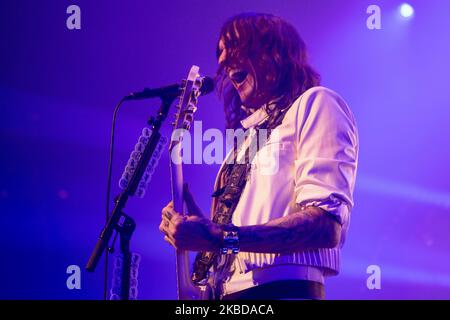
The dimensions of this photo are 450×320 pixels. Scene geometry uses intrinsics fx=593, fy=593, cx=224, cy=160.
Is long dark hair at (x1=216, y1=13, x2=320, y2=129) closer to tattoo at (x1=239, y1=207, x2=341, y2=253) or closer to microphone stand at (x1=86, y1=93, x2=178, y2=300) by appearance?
microphone stand at (x1=86, y1=93, x2=178, y2=300)

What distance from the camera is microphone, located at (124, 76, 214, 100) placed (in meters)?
2.29

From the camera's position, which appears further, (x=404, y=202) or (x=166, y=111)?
(x=404, y=202)

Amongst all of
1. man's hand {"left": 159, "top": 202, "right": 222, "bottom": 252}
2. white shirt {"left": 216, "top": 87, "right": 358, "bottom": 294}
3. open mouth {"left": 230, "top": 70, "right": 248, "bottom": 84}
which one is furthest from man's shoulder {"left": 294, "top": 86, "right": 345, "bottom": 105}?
man's hand {"left": 159, "top": 202, "right": 222, "bottom": 252}

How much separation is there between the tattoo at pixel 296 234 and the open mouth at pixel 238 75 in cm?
70

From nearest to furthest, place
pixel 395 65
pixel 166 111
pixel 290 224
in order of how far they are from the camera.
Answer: pixel 290 224 < pixel 166 111 < pixel 395 65

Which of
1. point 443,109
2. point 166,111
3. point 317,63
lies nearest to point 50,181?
point 166,111

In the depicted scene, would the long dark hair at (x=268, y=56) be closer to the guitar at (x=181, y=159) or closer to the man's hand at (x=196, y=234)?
the guitar at (x=181, y=159)

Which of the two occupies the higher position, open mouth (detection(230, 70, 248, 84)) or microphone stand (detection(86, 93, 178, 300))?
open mouth (detection(230, 70, 248, 84))

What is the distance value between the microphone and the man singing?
18 centimetres

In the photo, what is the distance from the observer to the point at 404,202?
2.59 metres

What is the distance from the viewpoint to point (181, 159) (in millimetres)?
2410

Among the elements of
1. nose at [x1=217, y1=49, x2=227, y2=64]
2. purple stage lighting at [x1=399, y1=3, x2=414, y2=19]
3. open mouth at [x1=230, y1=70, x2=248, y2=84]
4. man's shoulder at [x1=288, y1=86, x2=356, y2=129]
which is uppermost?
purple stage lighting at [x1=399, y1=3, x2=414, y2=19]

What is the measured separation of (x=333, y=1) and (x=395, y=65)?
0.42 metres
